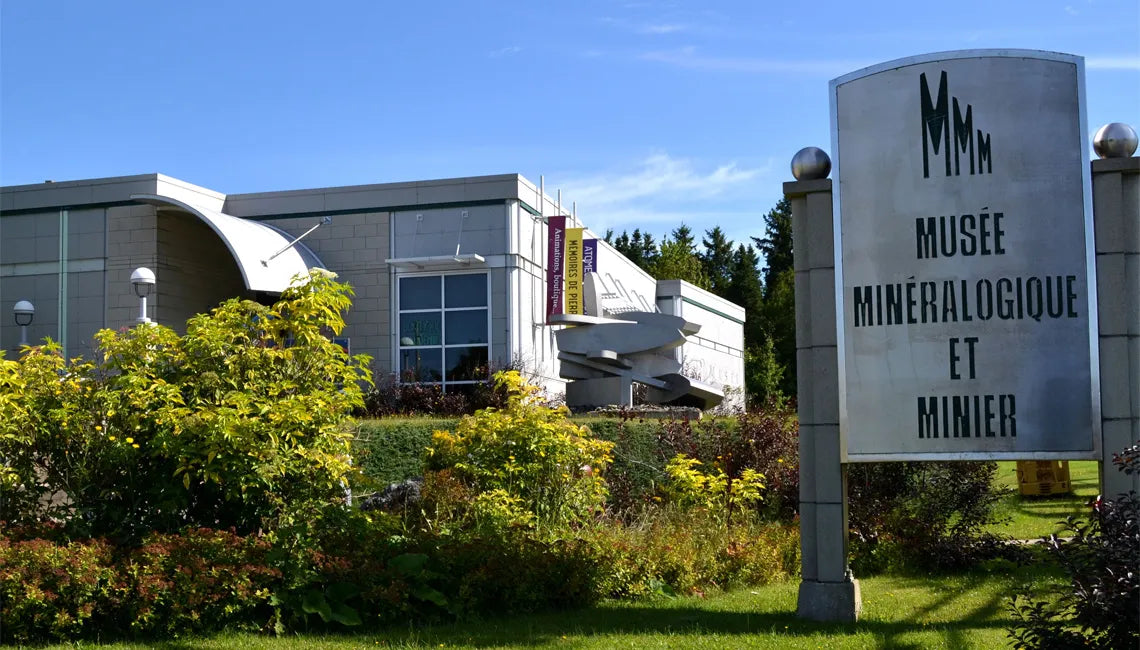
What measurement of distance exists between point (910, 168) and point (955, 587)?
4.37 meters

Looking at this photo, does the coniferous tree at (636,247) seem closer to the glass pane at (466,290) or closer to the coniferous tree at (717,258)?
the coniferous tree at (717,258)

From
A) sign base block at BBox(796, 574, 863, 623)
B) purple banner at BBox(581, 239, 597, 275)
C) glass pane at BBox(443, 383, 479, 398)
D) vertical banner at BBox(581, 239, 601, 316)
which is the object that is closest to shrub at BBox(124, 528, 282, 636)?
sign base block at BBox(796, 574, 863, 623)

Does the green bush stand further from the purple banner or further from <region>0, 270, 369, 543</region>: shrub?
the purple banner

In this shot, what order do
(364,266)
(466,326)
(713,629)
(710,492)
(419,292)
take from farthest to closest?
(364,266) < (419,292) < (466,326) < (710,492) < (713,629)

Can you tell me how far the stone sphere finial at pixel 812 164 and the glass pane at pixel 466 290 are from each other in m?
15.7

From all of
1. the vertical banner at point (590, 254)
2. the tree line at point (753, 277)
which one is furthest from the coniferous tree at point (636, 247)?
the vertical banner at point (590, 254)

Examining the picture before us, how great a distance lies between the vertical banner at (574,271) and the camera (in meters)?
25.0

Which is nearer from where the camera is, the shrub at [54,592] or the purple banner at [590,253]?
the shrub at [54,592]

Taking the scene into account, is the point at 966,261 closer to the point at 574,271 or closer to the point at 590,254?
the point at 574,271

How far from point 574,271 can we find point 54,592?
18.4m

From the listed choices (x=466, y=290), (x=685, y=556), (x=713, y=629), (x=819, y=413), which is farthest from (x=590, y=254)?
(x=713, y=629)

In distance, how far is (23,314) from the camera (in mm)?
24391

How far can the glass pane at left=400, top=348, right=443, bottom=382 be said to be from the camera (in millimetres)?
24141

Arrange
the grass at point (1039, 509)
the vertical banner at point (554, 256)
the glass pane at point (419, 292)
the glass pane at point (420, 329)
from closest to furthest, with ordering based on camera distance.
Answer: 1. the grass at point (1039, 509)
2. the glass pane at point (420, 329)
3. the glass pane at point (419, 292)
4. the vertical banner at point (554, 256)
